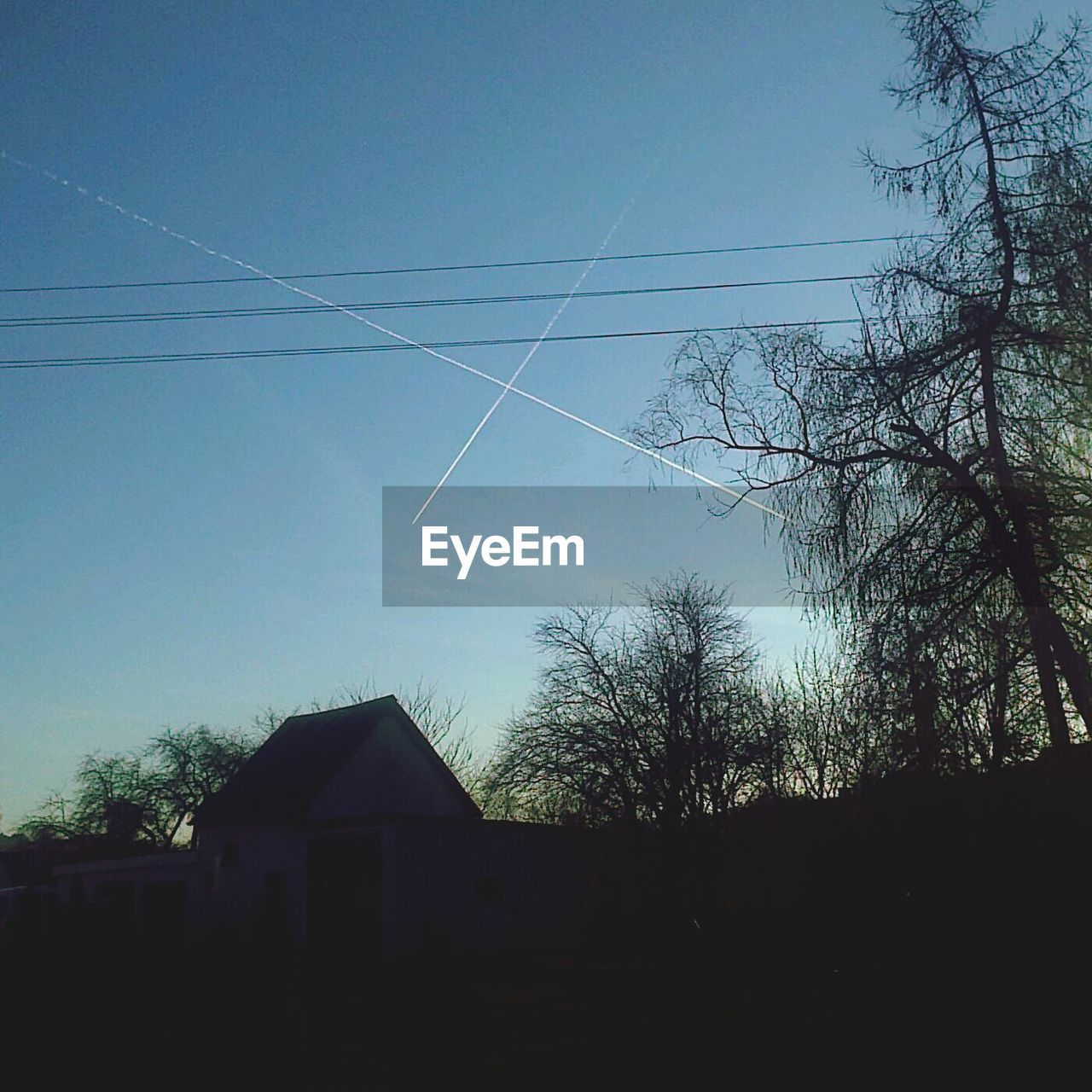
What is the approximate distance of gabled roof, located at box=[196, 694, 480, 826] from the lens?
30.4 meters

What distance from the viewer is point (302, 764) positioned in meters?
32.6

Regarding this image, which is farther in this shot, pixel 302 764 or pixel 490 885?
pixel 302 764

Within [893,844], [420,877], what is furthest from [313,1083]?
[420,877]

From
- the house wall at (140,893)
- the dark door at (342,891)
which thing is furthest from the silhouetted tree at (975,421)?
the house wall at (140,893)

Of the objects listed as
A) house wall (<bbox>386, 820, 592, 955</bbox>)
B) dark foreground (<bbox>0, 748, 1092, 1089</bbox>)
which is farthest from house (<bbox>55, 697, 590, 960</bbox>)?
dark foreground (<bbox>0, 748, 1092, 1089</bbox>)

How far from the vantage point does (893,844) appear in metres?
9.57

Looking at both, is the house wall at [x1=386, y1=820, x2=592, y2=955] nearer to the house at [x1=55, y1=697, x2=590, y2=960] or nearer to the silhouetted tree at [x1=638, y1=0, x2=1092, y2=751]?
the house at [x1=55, y1=697, x2=590, y2=960]

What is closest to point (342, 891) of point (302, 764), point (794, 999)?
point (302, 764)

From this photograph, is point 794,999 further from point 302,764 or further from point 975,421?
point 302,764

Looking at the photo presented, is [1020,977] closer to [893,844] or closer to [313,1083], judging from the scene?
[893,844]

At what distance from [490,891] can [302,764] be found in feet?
27.4

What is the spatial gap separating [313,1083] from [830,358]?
851 centimetres

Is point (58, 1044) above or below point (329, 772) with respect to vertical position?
below

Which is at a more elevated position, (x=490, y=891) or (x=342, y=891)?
(x=342, y=891)
